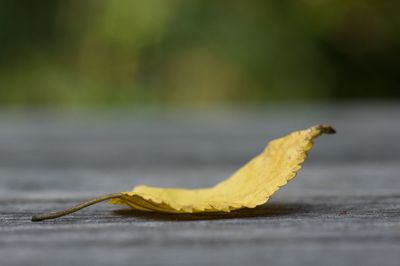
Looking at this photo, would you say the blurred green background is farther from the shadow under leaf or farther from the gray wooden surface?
the shadow under leaf

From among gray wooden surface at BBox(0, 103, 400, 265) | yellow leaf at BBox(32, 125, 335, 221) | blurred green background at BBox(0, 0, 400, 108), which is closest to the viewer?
gray wooden surface at BBox(0, 103, 400, 265)

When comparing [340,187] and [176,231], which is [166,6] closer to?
[340,187]

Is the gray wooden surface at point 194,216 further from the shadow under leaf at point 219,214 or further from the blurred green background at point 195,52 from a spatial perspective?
the blurred green background at point 195,52

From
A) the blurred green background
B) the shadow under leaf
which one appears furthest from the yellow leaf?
the blurred green background

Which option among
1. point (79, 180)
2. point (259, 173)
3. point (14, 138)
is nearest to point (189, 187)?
point (79, 180)

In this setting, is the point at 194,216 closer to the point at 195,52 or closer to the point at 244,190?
the point at 244,190

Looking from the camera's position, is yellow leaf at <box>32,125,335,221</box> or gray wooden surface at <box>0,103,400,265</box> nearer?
gray wooden surface at <box>0,103,400,265</box>
